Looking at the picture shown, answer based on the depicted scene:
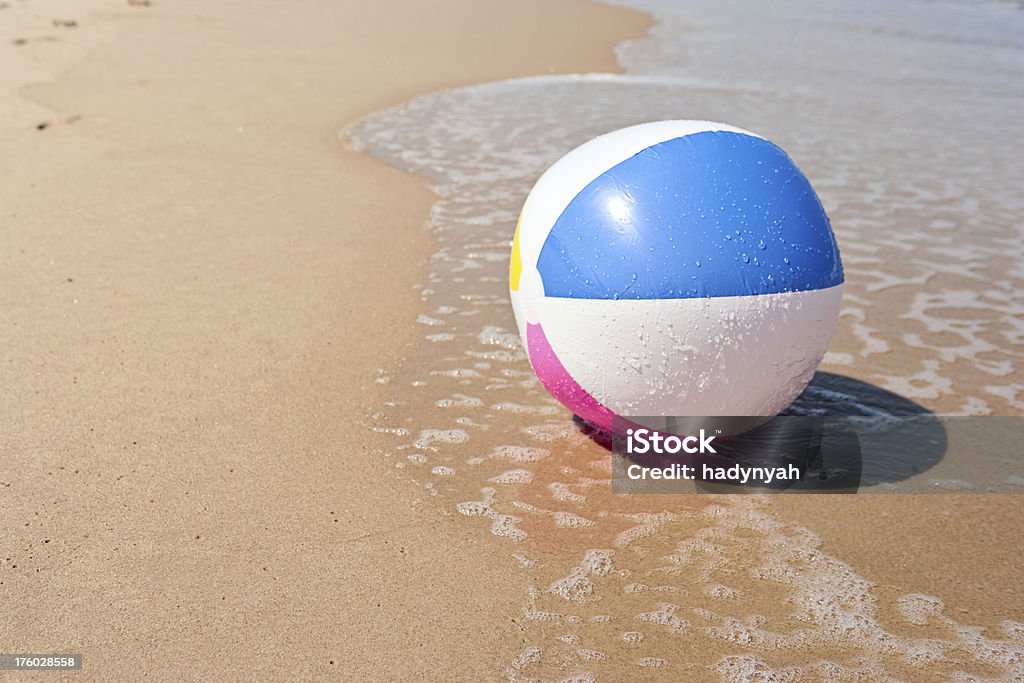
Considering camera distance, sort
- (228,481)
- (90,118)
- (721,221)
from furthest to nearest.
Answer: (90,118) < (228,481) < (721,221)

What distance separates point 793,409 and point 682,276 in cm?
146

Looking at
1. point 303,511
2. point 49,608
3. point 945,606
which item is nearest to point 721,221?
point 945,606

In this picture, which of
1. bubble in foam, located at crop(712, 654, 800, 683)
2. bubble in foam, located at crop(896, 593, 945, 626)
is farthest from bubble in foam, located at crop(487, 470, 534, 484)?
bubble in foam, located at crop(896, 593, 945, 626)

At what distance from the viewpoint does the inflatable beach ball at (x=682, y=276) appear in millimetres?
3766

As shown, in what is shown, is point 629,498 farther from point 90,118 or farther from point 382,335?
point 90,118

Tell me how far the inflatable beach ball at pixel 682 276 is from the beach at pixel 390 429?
520 mm

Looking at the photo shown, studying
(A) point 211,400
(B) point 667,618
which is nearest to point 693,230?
(B) point 667,618

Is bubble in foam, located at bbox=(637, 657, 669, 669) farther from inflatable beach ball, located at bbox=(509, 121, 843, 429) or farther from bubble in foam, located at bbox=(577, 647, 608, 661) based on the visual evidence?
inflatable beach ball, located at bbox=(509, 121, 843, 429)

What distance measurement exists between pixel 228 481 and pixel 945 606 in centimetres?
275

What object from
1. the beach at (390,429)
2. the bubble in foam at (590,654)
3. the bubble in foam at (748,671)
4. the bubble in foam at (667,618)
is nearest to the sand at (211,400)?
the beach at (390,429)

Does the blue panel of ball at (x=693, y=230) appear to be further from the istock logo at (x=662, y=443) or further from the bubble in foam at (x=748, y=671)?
the bubble in foam at (x=748, y=671)

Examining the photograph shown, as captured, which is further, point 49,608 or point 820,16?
point 820,16

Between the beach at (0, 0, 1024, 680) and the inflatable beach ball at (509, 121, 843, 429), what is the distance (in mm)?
520

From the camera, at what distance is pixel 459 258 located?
664cm
